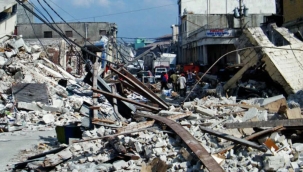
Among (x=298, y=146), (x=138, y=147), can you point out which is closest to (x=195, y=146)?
(x=138, y=147)

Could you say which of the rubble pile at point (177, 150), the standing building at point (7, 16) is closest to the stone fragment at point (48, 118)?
the rubble pile at point (177, 150)

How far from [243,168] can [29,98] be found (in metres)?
13.3

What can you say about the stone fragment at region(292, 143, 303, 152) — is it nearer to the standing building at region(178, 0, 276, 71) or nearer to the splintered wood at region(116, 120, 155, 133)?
the splintered wood at region(116, 120, 155, 133)

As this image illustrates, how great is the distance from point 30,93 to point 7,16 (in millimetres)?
12683

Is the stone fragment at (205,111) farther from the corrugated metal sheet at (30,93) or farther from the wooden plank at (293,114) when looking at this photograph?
the corrugated metal sheet at (30,93)

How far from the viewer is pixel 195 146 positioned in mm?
8273

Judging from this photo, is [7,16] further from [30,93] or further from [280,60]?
[280,60]

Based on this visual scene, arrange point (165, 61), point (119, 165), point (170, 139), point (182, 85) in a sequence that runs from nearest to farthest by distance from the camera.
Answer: point (119, 165) → point (170, 139) → point (182, 85) → point (165, 61)

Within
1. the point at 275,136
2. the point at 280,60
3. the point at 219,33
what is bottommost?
the point at 275,136

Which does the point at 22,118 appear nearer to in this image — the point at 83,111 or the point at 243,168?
the point at 83,111

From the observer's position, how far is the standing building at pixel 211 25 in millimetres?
43188

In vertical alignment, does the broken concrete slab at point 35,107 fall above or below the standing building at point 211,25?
below

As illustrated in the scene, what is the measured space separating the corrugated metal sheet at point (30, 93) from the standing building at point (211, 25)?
23484 mm

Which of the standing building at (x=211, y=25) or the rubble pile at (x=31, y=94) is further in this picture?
the standing building at (x=211, y=25)
